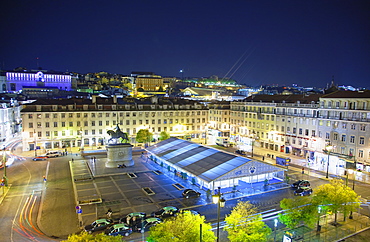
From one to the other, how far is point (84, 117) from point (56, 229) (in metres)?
49.4

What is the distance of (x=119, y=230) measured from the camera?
86.7 feet

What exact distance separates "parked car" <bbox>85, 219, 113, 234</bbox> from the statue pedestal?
2386 cm

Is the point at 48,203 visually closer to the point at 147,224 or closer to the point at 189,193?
the point at 147,224

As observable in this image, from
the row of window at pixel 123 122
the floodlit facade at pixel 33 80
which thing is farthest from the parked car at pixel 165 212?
the floodlit facade at pixel 33 80

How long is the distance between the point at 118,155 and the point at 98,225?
25.1 metres

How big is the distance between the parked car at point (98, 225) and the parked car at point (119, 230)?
52.6 inches

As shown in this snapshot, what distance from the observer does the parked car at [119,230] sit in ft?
85.8

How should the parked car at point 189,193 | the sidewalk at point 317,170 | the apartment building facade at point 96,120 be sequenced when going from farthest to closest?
the apartment building facade at point 96,120 → the sidewalk at point 317,170 → the parked car at point 189,193

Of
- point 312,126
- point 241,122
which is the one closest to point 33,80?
point 241,122

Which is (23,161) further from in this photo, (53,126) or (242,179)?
(242,179)

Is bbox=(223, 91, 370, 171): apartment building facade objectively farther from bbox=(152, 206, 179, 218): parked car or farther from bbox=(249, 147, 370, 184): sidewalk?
bbox=(152, 206, 179, 218): parked car

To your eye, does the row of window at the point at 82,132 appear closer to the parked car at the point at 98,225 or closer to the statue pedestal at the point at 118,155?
the statue pedestal at the point at 118,155

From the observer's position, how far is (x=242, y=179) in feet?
133

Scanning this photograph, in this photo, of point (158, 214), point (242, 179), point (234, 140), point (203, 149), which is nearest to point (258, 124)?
point (234, 140)
